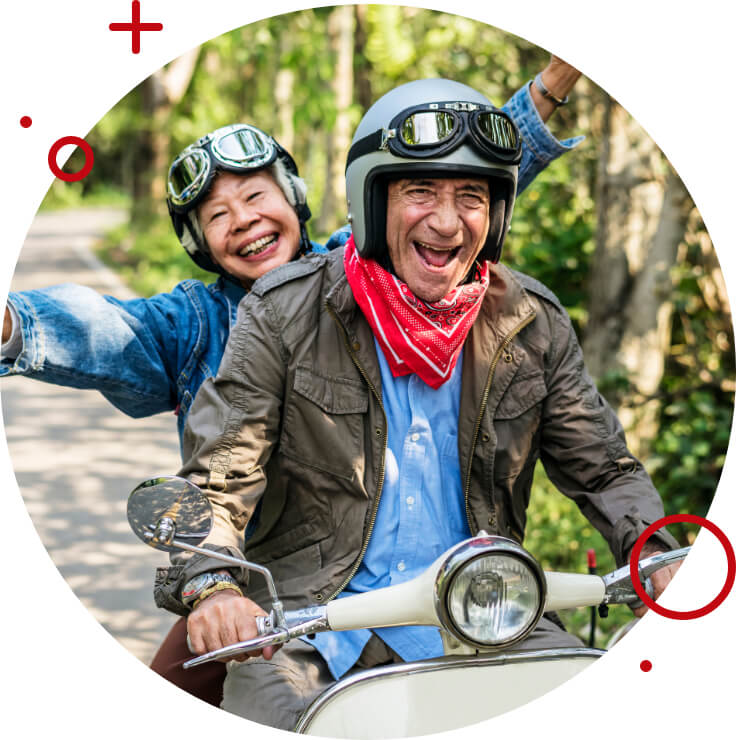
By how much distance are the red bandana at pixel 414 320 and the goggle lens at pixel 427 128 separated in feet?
1.10

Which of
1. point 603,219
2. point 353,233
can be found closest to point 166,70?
point 603,219

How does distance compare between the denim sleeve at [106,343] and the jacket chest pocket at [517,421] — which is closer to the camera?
the jacket chest pocket at [517,421]

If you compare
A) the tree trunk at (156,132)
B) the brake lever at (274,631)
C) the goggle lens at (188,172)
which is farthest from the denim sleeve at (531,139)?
the tree trunk at (156,132)

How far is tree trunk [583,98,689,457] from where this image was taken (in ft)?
18.8

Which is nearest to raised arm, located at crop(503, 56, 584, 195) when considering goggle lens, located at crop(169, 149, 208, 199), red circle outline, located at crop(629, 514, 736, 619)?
goggle lens, located at crop(169, 149, 208, 199)

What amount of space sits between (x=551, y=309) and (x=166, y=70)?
14783mm

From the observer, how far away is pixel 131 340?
3029mm

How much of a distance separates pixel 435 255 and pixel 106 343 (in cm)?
111

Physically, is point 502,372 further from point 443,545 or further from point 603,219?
point 603,219

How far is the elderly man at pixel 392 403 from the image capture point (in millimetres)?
2418

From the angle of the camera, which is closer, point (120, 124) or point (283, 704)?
point (283, 704)

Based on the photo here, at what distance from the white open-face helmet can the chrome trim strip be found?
3.46 feet

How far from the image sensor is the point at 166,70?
53.0 ft

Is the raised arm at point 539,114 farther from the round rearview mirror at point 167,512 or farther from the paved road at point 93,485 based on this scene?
the paved road at point 93,485
